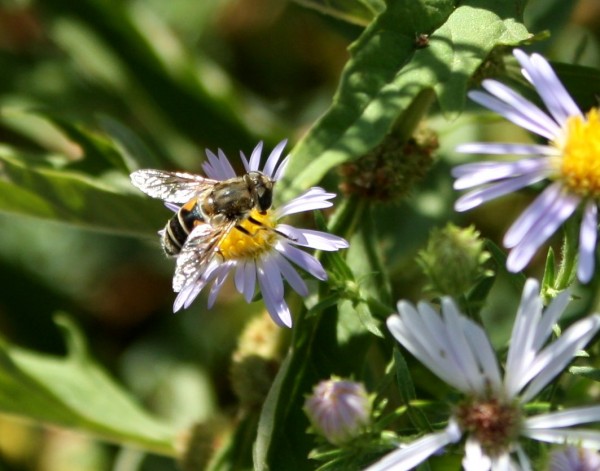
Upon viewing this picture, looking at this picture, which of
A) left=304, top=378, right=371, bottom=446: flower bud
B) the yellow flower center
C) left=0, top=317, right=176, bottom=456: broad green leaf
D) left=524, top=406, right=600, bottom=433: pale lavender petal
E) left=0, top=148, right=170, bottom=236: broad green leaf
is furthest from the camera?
left=0, top=317, right=176, bottom=456: broad green leaf

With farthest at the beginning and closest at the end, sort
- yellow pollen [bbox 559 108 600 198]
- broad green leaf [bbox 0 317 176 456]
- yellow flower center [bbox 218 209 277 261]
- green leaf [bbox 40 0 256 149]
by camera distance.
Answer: green leaf [bbox 40 0 256 149]
broad green leaf [bbox 0 317 176 456]
yellow flower center [bbox 218 209 277 261]
yellow pollen [bbox 559 108 600 198]

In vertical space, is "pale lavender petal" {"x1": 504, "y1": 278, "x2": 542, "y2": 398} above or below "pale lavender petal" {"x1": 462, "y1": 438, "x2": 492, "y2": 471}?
above

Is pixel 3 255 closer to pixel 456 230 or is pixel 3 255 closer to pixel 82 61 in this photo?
pixel 82 61

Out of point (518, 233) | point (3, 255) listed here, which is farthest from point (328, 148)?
point (3, 255)

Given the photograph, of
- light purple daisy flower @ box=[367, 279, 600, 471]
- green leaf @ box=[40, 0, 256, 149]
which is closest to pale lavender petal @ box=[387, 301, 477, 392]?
light purple daisy flower @ box=[367, 279, 600, 471]

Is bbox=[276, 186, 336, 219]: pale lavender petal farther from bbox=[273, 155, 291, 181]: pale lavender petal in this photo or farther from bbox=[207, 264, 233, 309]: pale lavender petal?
bbox=[207, 264, 233, 309]: pale lavender petal

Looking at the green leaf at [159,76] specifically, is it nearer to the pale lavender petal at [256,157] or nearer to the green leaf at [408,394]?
the pale lavender petal at [256,157]
